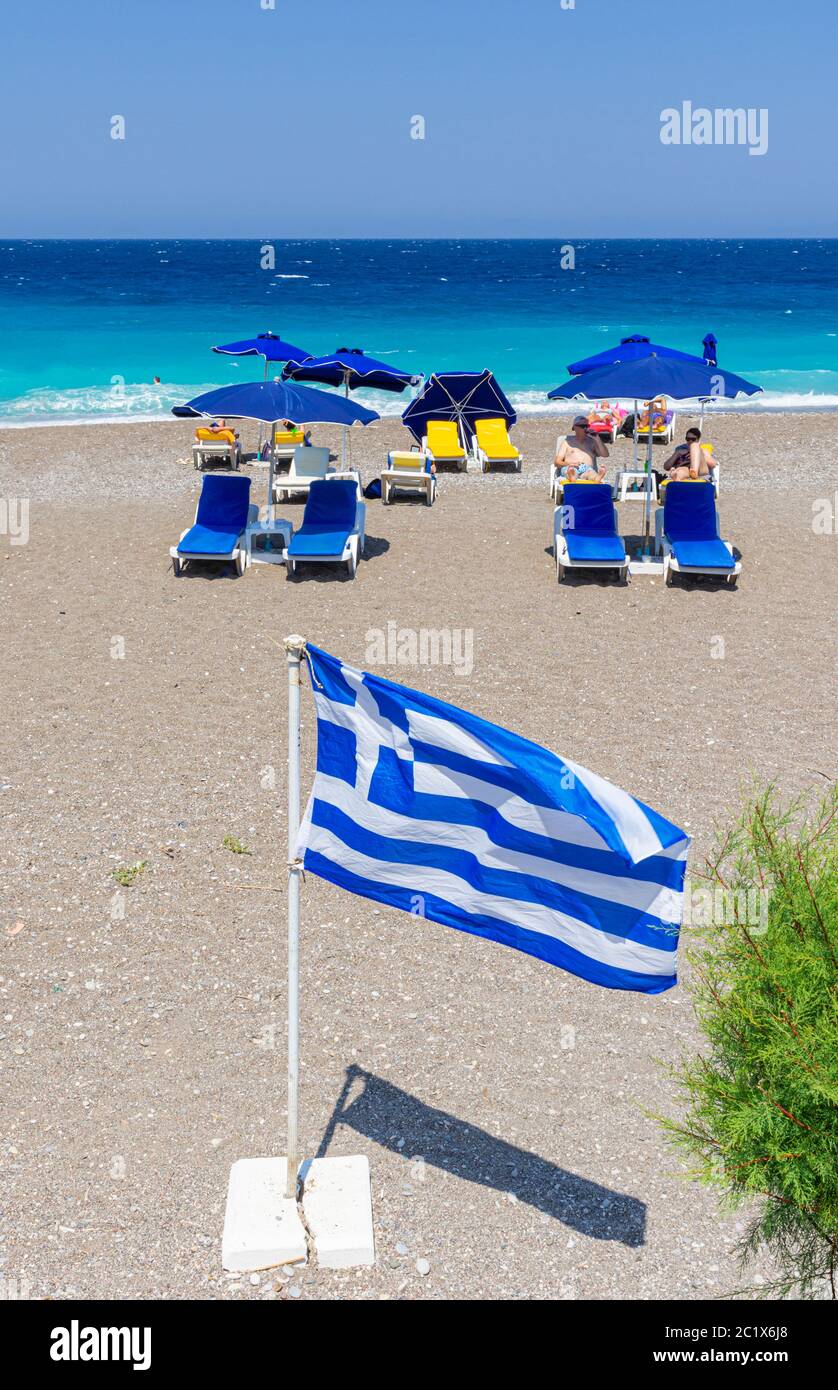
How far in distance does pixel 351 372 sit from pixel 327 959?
12017 millimetres

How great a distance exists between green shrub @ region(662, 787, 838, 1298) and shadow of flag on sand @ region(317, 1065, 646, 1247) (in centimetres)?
85

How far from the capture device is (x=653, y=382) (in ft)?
42.2

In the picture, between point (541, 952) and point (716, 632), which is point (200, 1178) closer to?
point (541, 952)

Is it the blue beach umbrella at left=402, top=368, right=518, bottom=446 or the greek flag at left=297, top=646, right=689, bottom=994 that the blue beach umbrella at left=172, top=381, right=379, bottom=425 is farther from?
the greek flag at left=297, top=646, right=689, bottom=994

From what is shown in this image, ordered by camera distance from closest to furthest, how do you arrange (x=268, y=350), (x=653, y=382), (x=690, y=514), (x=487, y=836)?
(x=487, y=836)
(x=653, y=382)
(x=690, y=514)
(x=268, y=350)

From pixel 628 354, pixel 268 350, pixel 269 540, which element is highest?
pixel 268 350

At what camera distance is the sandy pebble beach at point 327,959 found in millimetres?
4664

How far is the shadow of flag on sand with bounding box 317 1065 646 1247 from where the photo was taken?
4.76m

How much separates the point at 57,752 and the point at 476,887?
205 inches

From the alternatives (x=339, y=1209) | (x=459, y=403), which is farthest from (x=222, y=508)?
(x=339, y=1209)

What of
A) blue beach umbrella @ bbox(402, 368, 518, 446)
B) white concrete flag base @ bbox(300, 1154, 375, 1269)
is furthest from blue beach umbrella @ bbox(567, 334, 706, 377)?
white concrete flag base @ bbox(300, 1154, 375, 1269)

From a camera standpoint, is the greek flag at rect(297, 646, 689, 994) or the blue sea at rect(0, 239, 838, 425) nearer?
the greek flag at rect(297, 646, 689, 994)

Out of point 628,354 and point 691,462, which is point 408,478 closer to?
point 628,354

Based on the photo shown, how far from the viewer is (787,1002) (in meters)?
3.55
